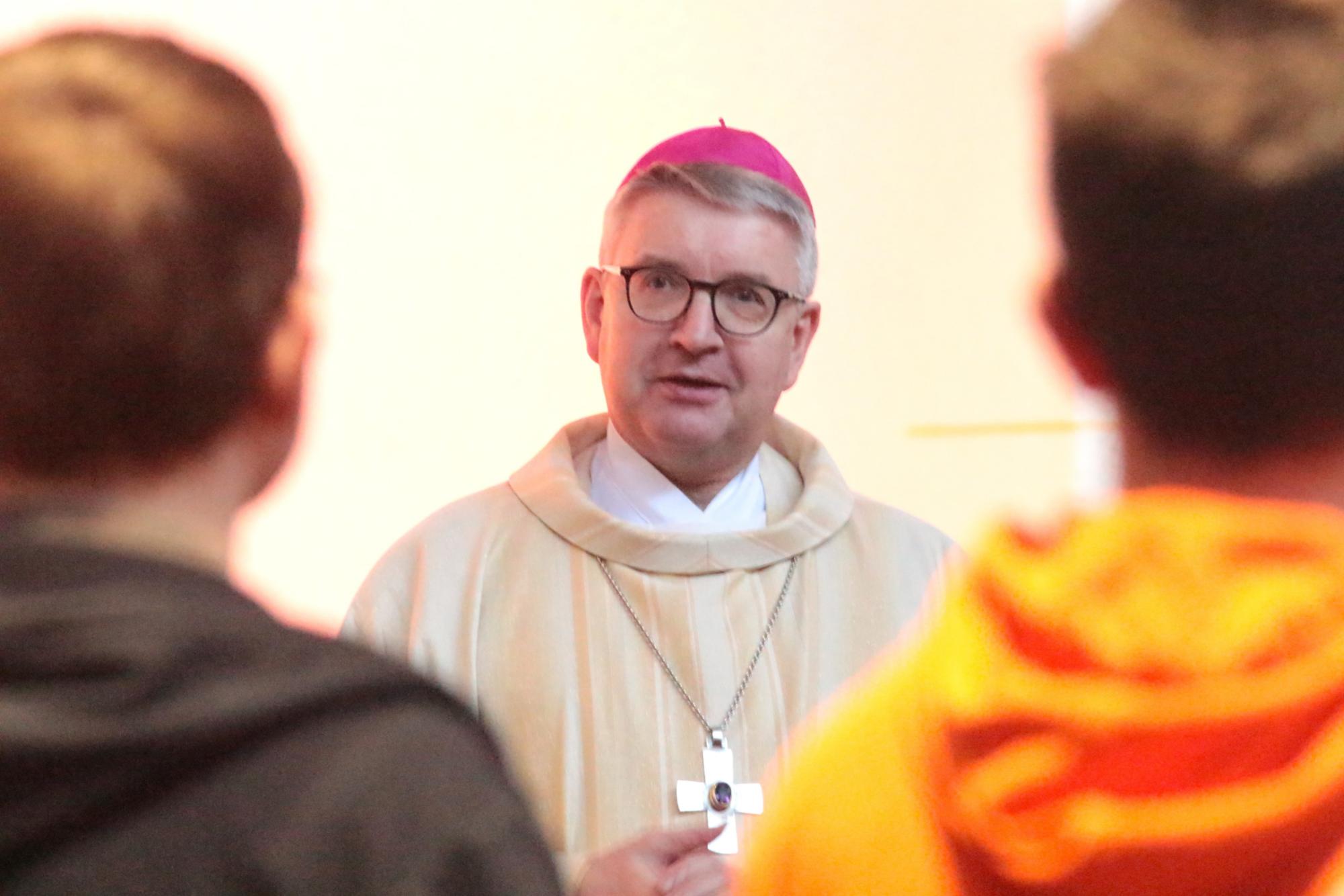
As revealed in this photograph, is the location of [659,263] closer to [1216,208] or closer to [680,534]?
[680,534]

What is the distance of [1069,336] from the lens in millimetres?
1099

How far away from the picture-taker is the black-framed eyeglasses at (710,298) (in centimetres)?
335

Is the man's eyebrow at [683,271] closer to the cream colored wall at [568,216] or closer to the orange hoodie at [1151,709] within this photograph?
the cream colored wall at [568,216]

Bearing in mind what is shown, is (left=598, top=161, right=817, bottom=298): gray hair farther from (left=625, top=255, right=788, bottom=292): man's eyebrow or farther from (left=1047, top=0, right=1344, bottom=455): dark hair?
Answer: (left=1047, top=0, right=1344, bottom=455): dark hair

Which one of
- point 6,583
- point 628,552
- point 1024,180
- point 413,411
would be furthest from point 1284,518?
point 1024,180

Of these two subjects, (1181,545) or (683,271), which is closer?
(1181,545)

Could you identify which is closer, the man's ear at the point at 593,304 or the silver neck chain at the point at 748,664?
the silver neck chain at the point at 748,664

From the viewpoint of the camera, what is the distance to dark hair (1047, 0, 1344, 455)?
3.27 feet

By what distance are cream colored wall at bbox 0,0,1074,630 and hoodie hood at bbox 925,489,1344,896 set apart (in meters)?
3.73

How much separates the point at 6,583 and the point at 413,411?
12.2ft

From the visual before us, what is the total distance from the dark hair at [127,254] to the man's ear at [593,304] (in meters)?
2.19

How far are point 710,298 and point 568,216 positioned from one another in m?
1.80

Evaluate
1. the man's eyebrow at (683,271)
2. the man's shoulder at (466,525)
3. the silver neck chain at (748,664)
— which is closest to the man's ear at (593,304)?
the man's eyebrow at (683,271)

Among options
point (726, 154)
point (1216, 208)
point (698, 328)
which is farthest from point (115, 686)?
point (726, 154)
